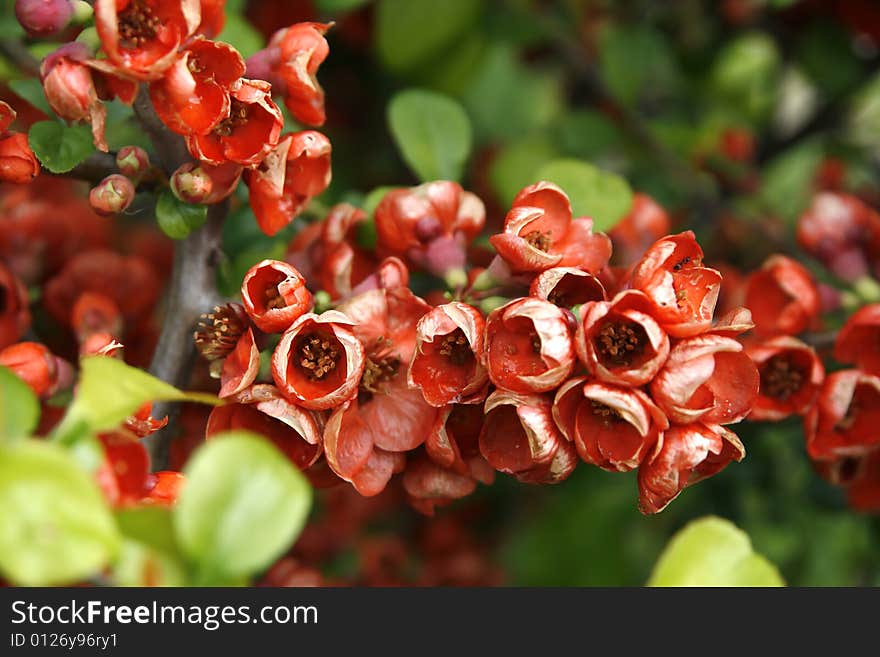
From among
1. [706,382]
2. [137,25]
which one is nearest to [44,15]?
[137,25]

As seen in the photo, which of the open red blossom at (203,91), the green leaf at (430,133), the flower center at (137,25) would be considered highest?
the flower center at (137,25)

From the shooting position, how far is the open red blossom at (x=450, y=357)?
2.52 feet

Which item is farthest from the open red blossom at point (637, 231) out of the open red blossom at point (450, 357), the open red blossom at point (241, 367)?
the open red blossom at point (241, 367)

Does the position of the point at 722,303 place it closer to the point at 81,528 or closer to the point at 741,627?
the point at 741,627

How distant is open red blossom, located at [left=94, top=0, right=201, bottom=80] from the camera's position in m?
0.72

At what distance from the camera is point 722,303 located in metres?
1.23

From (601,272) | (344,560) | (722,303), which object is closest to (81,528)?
(601,272)

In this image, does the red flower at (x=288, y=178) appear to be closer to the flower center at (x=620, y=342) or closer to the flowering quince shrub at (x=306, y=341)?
the flowering quince shrub at (x=306, y=341)

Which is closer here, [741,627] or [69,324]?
[741,627]

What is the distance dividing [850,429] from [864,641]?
32 cm

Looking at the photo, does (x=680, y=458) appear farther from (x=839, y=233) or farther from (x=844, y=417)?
(x=839, y=233)

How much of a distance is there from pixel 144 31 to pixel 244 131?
0.37ft

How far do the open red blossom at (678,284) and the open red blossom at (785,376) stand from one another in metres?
0.21

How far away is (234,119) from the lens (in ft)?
2.66
